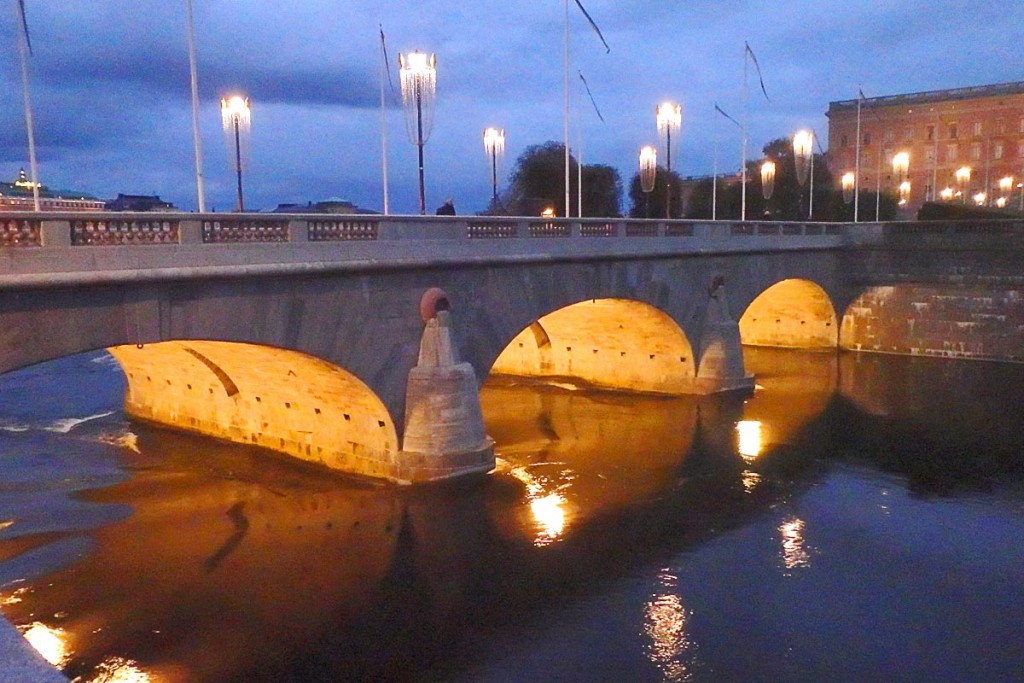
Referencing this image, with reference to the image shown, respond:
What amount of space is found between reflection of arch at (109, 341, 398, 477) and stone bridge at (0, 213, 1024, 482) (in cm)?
6

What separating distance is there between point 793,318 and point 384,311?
28856mm

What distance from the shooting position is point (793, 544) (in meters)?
16.5

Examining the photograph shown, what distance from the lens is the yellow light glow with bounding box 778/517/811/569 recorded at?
15672 mm

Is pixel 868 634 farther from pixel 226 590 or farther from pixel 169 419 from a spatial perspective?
pixel 169 419

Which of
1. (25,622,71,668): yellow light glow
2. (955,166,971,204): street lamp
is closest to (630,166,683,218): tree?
(955,166,971,204): street lamp

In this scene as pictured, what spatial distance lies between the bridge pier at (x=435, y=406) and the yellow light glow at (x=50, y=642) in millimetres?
7835

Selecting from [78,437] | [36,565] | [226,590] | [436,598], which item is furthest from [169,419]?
[436,598]

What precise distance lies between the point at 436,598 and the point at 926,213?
46658mm

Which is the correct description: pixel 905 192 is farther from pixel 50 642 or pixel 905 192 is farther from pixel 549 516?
pixel 50 642

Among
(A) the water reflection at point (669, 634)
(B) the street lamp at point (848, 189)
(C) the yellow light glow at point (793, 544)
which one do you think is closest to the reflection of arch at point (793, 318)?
(B) the street lamp at point (848, 189)

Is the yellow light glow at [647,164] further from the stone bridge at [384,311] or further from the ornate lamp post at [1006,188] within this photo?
the ornate lamp post at [1006,188]

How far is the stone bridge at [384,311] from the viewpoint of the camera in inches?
556

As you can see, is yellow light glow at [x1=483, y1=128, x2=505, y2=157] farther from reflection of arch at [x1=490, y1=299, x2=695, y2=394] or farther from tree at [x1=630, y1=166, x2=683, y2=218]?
tree at [x1=630, y1=166, x2=683, y2=218]

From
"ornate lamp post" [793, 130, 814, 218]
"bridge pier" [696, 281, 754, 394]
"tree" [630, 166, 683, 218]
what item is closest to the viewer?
"bridge pier" [696, 281, 754, 394]
